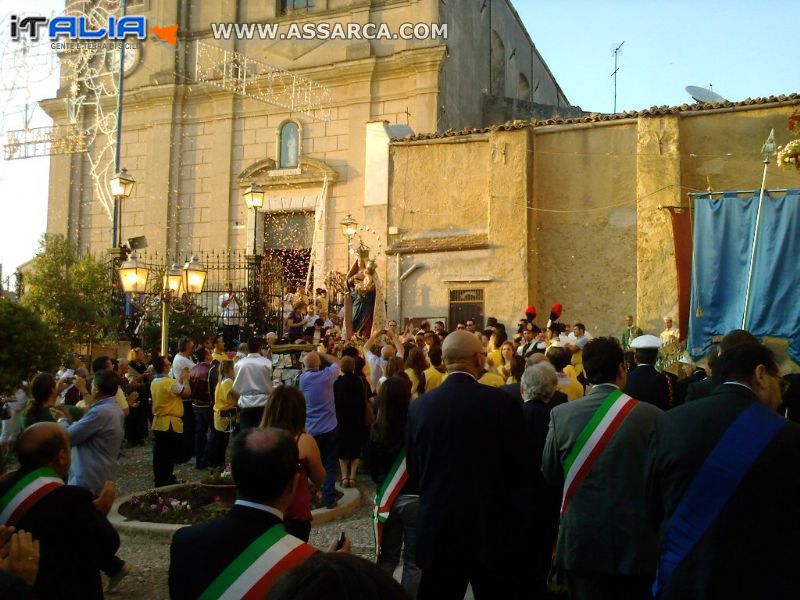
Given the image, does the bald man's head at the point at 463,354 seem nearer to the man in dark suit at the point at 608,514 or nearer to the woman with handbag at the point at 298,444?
the man in dark suit at the point at 608,514

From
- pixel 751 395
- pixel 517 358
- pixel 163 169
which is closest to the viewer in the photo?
pixel 751 395

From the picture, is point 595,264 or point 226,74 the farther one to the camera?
point 226,74

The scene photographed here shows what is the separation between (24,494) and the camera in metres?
3.60

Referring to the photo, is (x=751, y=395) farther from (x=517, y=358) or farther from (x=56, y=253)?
(x=56, y=253)

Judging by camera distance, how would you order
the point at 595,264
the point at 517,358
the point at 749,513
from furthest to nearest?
1. the point at 595,264
2. the point at 517,358
3. the point at 749,513

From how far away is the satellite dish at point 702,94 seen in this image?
21.8 metres

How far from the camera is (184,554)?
266 cm

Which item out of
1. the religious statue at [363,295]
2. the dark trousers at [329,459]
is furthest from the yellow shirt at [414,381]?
the religious statue at [363,295]

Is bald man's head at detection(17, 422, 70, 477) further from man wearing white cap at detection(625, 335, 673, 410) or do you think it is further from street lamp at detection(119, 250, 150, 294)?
street lamp at detection(119, 250, 150, 294)

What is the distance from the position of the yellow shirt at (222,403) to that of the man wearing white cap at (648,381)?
6317 millimetres

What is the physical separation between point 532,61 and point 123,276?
29633 millimetres

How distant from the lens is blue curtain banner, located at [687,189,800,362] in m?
13.7

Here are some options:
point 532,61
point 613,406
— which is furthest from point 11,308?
point 532,61

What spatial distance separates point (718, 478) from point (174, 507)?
7202mm
